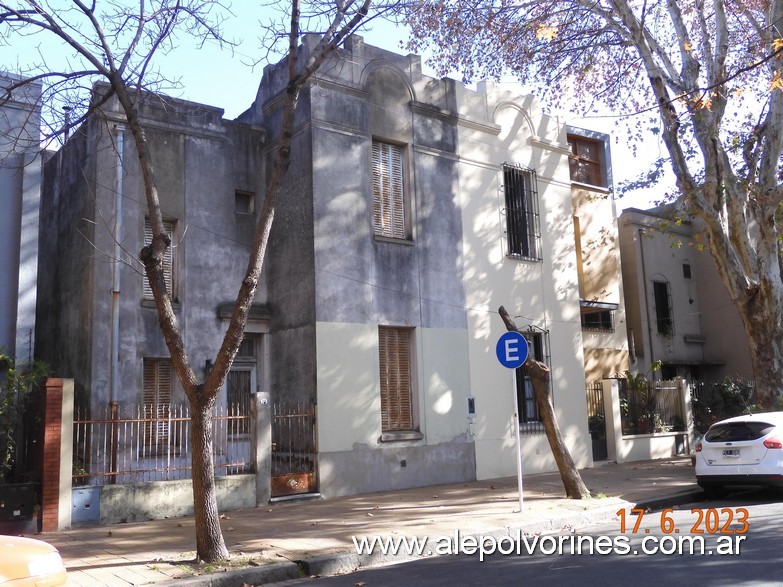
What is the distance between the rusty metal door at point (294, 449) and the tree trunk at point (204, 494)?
4.83 m

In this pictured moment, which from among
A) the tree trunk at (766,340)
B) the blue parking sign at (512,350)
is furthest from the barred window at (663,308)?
the blue parking sign at (512,350)

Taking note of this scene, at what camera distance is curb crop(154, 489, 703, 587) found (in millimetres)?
7941

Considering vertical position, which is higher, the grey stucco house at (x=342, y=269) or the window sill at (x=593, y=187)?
the window sill at (x=593, y=187)

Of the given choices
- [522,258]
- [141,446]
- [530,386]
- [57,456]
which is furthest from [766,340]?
[57,456]

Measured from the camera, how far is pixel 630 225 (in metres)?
25.9

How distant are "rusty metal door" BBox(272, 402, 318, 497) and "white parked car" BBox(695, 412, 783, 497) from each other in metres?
6.86

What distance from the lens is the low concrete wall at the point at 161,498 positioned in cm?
1155

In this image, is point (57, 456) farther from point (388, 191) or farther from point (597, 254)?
point (597, 254)

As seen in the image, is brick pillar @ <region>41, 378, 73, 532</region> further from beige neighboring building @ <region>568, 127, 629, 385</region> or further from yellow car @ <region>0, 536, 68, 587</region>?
beige neighboring building @ <region>568, 127, 629, 385</region>

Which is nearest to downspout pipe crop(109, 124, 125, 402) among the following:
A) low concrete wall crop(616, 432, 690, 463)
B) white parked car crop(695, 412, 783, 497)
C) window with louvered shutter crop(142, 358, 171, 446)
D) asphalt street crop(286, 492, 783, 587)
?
window with louvered shutter crop(142, 358, 171, 446)

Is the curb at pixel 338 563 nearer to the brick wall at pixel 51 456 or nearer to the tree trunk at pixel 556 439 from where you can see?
the tree trunk at pixel 556 439

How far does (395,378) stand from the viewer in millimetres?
15523

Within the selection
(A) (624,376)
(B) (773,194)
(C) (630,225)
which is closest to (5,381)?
(B) (773,194)

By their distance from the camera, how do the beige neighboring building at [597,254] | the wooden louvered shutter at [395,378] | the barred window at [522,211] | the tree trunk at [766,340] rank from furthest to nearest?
the beige neighboring building at [597,254], the barred window at [522,211], the tree trunk at [766,340], the wooden louvered shutter at [395,378]
